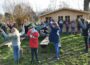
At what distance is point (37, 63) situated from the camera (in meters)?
15.5

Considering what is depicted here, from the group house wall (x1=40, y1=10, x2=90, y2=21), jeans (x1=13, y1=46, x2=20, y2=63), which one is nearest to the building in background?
house wall (x1=40, y1=10, x2=90, y2=21)

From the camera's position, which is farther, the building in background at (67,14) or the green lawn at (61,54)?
the building in background at (67,14)

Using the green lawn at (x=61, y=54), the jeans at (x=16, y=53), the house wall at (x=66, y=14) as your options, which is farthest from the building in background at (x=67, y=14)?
the jeans at (x=16, y=53)

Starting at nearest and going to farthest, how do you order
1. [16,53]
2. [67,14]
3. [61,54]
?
1. [16,53]
2. [61,54]
3. [67,14]

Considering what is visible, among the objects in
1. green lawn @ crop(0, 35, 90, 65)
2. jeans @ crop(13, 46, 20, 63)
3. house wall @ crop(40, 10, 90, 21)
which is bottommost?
green lawn @ crop(0, 35, 90, 65)

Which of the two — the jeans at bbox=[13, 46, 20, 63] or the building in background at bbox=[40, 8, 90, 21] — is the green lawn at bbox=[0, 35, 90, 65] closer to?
the jeans at bbox=[13, 46, 20, 63]

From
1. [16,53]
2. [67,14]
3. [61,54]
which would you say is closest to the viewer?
[16,53]

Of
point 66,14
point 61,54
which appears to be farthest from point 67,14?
point 61,54

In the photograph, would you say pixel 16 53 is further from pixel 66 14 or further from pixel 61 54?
pixel 66 14

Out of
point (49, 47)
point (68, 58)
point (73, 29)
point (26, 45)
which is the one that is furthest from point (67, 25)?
point (68, 58)

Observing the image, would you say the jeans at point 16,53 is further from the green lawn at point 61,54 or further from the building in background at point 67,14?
the building in background at point 67,14

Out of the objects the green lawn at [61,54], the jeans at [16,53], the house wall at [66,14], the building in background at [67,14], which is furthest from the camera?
the house wall at [66,14]

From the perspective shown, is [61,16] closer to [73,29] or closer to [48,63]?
[73,29]

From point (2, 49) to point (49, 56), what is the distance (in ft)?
12.8
